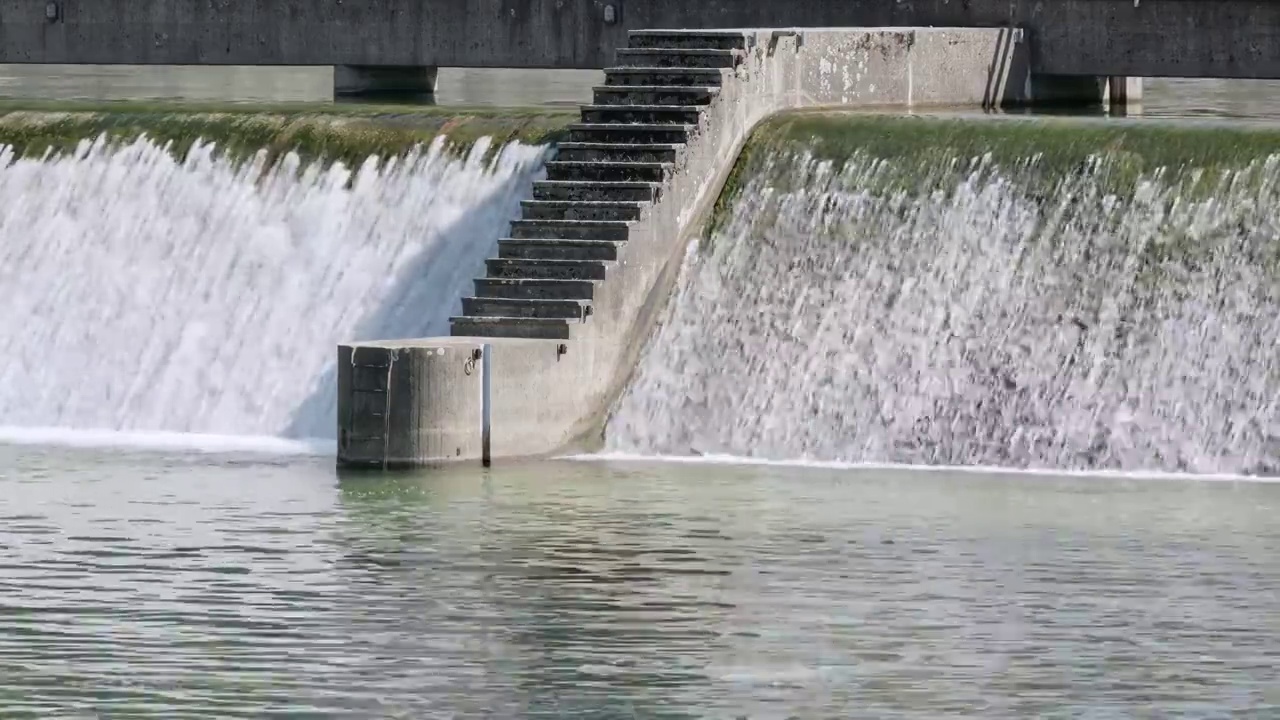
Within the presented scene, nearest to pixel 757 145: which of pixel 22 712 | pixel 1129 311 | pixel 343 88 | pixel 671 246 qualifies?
pixel 671 246

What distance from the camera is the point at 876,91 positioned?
36219mm

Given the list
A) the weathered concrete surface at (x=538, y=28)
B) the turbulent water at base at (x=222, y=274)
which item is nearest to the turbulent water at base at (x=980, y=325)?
the turbulent water at base at (x=222, y=274)

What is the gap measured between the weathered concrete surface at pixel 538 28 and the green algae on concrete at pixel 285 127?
628 cm

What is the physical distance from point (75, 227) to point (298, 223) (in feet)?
8.91

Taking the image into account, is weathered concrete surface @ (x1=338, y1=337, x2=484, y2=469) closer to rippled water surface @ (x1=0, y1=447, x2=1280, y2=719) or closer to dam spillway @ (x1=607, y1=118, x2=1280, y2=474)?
rippled water surface @ (x1=0, y1=447, x2=1280, y2=719)

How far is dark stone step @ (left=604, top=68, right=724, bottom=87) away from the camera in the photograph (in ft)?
108

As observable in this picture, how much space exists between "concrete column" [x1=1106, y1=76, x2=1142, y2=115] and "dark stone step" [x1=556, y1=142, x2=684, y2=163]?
12290mm

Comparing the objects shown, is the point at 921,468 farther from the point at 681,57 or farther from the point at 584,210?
the point at 681,57

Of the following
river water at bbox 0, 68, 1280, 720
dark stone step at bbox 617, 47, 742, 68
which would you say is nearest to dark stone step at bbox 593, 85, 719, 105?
dark stone step at bbox 617, 47, 742, 68

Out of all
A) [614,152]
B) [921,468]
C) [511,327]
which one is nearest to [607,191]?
[614,152]

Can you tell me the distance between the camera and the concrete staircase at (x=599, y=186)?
1217 inches

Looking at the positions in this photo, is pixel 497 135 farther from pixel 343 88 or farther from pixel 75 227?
pixel 343 88

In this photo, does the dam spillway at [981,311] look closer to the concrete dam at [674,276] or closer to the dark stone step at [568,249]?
the concrete dam at [674,276]

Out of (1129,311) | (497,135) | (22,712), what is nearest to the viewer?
(22,712)
